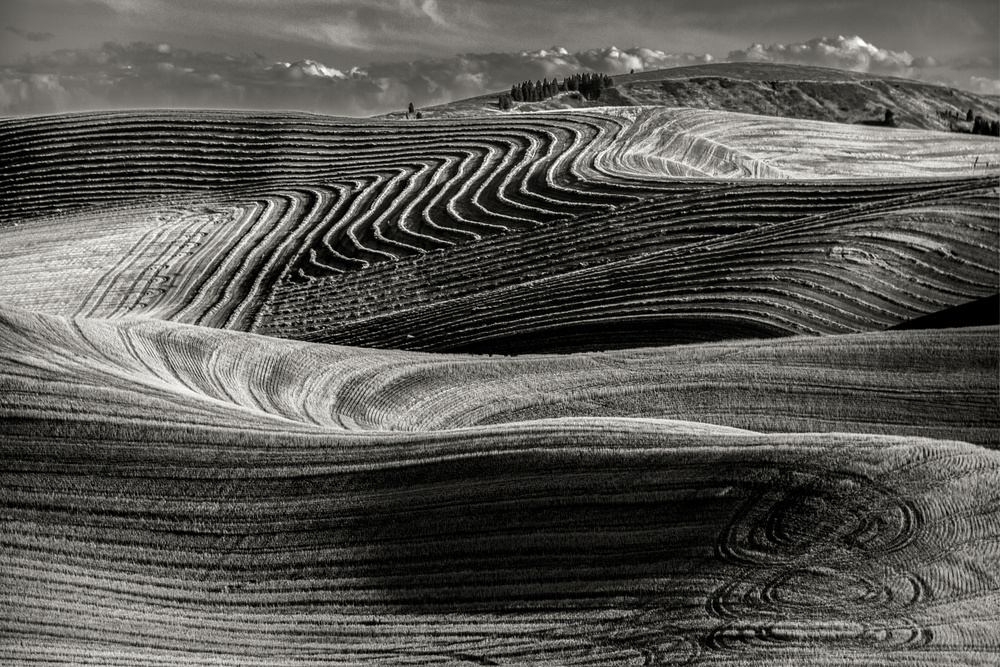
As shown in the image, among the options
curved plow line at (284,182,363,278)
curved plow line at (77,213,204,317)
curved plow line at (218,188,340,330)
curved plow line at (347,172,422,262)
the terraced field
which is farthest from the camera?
curved plow line at (347,172,422,262)

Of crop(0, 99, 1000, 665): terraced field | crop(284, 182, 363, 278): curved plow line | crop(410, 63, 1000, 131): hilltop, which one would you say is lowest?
crop(0, 99, 1000, 665): terraced field

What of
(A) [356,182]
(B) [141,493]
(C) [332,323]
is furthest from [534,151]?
(B) [141,493]

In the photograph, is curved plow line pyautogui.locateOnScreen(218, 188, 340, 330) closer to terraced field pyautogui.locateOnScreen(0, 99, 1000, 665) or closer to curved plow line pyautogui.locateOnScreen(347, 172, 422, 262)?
terraced field pyautogui.locateOnScreen(0, 99, 1000, 665)

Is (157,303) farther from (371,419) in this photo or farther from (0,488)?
(0,488)

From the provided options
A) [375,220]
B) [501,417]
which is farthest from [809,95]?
[501,417]

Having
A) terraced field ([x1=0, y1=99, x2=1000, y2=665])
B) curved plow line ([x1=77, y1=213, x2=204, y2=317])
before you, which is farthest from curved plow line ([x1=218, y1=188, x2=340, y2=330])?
curved plow line ([x1=77, y1=213, x2=204, y2=317])

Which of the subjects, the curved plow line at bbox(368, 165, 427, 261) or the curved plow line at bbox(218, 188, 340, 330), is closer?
the curved plow line at bbox(218, 188, 340, 330)
